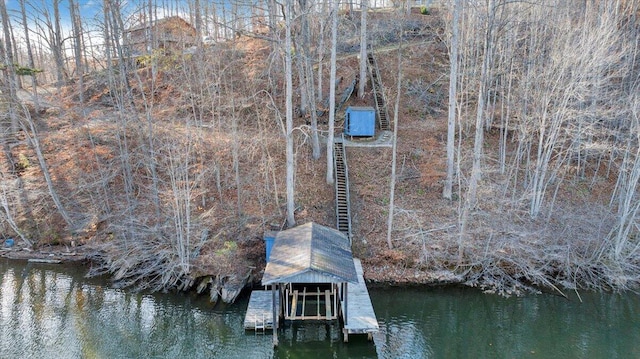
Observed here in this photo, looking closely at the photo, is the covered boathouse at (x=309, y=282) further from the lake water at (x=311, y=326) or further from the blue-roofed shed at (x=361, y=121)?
the blue-roofed shed at (x=361, y=121)

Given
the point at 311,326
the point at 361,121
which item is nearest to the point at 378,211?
the point at 311,326

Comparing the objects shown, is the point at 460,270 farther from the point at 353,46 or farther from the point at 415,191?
the point at 353,46

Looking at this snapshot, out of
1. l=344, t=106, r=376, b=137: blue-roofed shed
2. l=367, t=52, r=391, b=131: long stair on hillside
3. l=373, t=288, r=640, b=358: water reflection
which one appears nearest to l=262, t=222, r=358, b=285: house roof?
l=373, t=288, r=640, b=358: water reflection

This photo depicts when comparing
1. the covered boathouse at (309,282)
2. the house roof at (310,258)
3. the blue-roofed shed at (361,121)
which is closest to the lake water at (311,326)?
the covered boathouse at (309,282)

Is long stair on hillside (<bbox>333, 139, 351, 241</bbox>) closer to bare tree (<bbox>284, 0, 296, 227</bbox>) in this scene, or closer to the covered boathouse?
the covered boathouse

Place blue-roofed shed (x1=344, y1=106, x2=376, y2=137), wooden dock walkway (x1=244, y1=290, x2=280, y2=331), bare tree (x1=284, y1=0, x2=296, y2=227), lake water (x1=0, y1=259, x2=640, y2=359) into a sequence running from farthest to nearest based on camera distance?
1. blue-roofed shed (x1=344, y1=106, x2=376, y2=137)
2. bare tree (x1=284, y1=0, x2=296, y2=227)
3. wooden dock walkway (x1=244, y1=290, x2=280, y2=331)
4. lake water (x1=0, y1=259, x2=640, y2=359)

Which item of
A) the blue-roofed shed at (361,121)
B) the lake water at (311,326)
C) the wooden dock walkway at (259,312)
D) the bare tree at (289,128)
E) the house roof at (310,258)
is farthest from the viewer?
the blue-roofed shed at (361,121)
